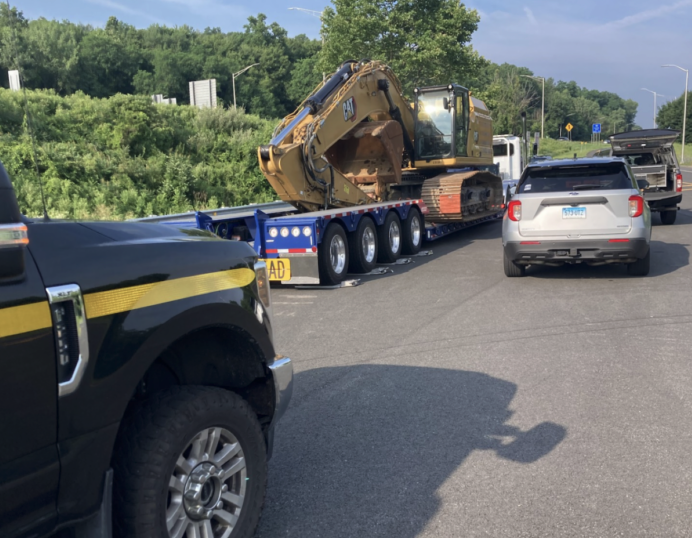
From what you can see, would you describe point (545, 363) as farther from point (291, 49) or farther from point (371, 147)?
point (291, 49)

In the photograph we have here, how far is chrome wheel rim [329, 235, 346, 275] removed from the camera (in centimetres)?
1062

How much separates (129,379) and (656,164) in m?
17.2

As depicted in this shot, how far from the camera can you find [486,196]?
18.0 m

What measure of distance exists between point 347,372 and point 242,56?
81.0 m

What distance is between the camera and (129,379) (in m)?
2.53

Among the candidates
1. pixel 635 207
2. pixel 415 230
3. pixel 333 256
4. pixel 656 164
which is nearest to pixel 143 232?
pixel 333 256

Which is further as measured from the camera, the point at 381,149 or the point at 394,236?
the point at 381,149

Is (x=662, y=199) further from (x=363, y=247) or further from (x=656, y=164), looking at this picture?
(x=363, y=247)

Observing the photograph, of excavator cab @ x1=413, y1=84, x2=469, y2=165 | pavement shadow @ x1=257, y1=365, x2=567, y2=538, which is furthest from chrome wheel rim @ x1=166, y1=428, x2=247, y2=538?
excavator cab @ x1=413, y1=84, x2=469, y2=165

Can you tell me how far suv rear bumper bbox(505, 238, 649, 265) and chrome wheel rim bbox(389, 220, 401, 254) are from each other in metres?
3.44

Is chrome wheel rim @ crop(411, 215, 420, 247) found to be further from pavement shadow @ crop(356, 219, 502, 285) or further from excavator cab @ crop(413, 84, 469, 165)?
excavator cab @ crop(413, 84, 469, 165)

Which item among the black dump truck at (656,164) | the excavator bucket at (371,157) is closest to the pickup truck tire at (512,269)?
the excavator bucket at (371,157)

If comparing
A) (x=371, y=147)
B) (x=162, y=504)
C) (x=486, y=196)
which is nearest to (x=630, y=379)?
(x=162, y=504)

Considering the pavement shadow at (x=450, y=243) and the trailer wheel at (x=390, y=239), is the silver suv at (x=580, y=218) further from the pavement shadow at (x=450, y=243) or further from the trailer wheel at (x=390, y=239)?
the trailer wheel at (x=390, y=239)
